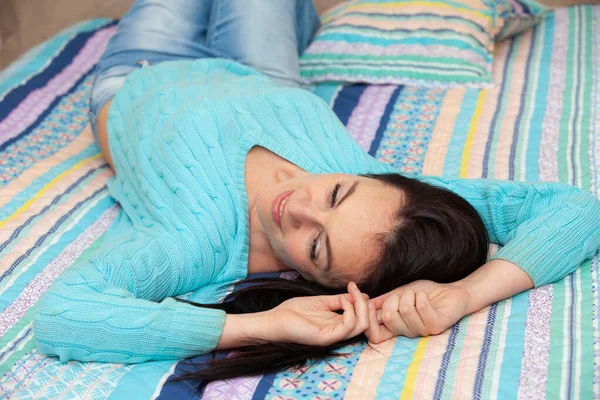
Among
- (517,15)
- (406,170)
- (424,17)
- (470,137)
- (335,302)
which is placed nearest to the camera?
(335,302)

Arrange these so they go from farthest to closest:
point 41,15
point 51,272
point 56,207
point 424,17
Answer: point 41,15, point 424,17, point 56,207, point 51,272

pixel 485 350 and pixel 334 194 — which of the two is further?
pixel 334 194

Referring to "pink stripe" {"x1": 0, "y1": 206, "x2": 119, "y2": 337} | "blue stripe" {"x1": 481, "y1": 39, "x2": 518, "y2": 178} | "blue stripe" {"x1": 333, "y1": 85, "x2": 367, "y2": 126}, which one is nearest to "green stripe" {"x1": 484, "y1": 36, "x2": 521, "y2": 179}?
"blue stripe" {"x1": 481, "y1": 39, "x2": 518, "y2": 178}

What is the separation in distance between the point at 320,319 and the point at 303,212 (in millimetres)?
202

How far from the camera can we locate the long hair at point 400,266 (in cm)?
117

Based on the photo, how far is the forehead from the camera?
1.26m

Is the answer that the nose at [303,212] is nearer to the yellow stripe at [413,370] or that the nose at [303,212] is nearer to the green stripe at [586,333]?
the yellow stripe at [413,370]

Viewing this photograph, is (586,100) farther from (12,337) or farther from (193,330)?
(12,337)

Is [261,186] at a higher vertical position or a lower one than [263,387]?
higher

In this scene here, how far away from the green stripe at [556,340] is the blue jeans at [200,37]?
116cm

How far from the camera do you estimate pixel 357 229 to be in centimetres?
126

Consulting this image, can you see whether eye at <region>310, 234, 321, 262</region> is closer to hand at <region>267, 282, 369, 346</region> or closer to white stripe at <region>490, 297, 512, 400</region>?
hand at <region>267, 282, 369, 346</region>

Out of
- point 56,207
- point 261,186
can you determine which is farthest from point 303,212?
point 56,207

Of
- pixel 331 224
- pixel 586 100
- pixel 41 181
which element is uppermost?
pixel 331 224
